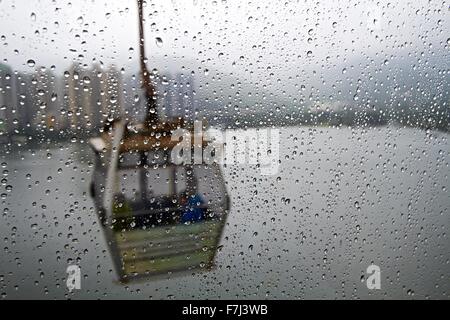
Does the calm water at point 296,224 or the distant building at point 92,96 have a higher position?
the distant building at point 92,96

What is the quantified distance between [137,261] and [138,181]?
206 millimetres

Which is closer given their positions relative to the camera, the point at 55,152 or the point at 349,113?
the point at 55,152

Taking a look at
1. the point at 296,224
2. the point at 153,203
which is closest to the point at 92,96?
the point at 153,203

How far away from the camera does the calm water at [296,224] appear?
2.94ft

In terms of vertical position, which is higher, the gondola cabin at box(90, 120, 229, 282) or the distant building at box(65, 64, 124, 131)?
the distant building at box(65, 64, 124, 131)

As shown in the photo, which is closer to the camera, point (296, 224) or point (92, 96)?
point (92, 96)

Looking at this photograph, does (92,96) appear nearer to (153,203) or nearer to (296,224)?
(153,203)

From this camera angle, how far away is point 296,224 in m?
1.01

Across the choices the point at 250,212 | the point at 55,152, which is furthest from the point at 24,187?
the point at 250,212

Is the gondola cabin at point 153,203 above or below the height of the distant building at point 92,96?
below

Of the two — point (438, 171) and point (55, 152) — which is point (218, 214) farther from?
point (438, 171)

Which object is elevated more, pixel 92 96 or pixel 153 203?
pixel 92 96

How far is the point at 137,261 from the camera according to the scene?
956mm

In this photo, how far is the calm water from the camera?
2.94 ft
